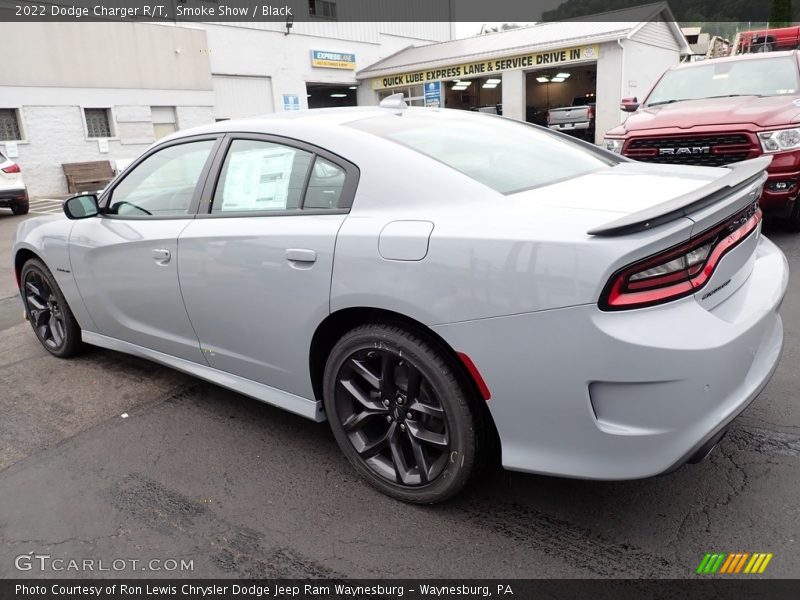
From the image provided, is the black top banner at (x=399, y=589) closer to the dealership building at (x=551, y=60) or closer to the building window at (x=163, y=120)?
the dealership building at (x=551, y=60)

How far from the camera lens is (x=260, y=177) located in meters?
2.83

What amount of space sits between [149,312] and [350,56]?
1042 inches

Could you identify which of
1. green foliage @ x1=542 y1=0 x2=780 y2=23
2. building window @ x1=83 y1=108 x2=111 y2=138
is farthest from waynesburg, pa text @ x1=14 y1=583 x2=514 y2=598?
green foliage @ x1=542 y1=0 x2=780 y2=23

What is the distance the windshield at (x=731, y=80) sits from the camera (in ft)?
21.1

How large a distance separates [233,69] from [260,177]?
22525 millimetres

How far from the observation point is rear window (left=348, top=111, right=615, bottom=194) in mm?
2451

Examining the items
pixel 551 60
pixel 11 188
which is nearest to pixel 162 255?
pixel 11 188

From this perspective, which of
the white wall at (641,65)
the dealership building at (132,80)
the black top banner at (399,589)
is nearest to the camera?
the black top banner at (399,589)

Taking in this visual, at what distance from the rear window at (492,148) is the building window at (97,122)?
19769mm

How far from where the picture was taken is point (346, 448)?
8.58ft

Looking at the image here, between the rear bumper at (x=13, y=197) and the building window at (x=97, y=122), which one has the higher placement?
the building window at (x=97, y=122)

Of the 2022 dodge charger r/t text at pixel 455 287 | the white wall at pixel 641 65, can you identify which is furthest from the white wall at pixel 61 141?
the 2022 dodge charger r/t text at pixel 455 287
